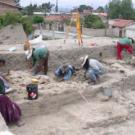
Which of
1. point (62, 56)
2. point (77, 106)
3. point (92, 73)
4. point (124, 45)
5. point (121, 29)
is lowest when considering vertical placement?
point (121, 29)

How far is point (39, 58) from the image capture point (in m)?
9.56

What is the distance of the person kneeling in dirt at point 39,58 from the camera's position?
9.49 metres

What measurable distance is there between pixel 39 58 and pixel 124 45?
125 inches

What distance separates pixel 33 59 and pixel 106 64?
2.41 m

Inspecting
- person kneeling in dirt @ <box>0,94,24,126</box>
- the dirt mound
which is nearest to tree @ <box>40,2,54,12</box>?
the dirt mound

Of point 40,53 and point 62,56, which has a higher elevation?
point 40,53

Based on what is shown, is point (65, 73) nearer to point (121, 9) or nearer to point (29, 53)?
point (29, 53)

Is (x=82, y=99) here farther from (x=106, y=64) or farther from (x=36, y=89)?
(x=106, y=64)

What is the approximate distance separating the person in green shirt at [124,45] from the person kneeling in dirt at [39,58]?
9.26 feet

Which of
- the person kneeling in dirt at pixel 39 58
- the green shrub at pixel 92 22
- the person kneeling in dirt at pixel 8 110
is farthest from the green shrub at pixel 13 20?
the person kneeling in dirt at pixel 8 110

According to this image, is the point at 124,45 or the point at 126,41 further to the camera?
the point at 124,45

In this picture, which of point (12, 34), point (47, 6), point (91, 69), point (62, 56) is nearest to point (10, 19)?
point (12, 34)

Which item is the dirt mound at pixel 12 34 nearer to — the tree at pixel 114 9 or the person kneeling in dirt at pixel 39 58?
the person kneeling in dirt at pixel 39 58

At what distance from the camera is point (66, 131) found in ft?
22.6
